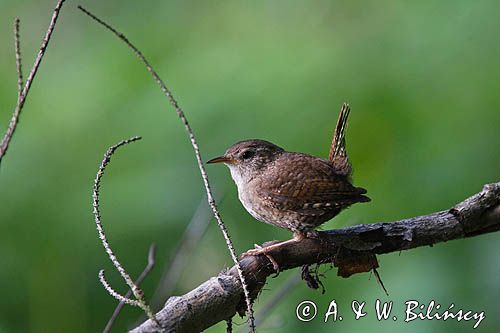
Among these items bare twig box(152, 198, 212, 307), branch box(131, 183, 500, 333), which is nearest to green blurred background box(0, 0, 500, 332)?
bare twig box(152, 198, 212, 307)

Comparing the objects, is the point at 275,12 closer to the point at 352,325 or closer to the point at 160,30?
the point at 160,30

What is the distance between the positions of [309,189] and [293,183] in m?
0.07

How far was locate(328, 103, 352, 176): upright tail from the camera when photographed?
7.77ft

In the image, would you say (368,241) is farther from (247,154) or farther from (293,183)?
(247,154)

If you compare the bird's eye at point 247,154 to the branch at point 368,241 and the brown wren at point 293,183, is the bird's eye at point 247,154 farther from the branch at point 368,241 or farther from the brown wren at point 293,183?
the branch at point 368,241

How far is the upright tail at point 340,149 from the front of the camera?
2.37 meters

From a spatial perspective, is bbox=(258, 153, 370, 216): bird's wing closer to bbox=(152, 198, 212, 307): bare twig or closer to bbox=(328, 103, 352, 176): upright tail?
bbox=(328, 103, 352, 176): upright tail

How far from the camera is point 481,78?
2791 millimetres

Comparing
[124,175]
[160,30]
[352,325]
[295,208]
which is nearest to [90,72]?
[160,30]

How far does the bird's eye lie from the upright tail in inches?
10.8

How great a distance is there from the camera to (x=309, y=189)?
2.26 m

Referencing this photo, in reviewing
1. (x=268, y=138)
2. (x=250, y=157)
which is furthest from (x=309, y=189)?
(x=268, y=138)

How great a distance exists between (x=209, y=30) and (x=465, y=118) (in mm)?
1373

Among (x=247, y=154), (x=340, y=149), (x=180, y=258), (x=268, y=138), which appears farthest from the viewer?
(x=268, y=138)
